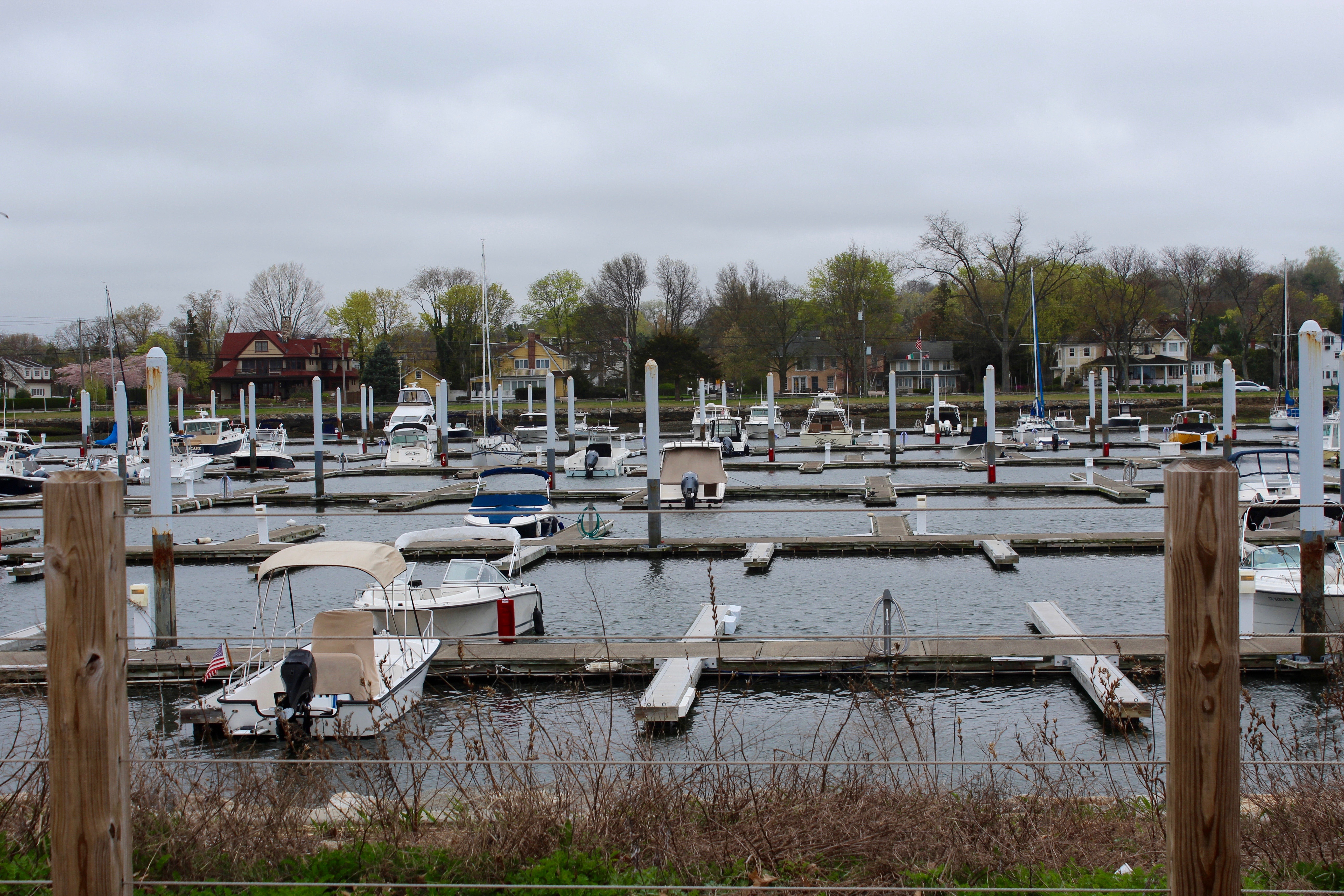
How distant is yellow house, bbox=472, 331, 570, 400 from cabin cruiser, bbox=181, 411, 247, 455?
4524 cm

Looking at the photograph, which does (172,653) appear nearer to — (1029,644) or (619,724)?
(619,724)

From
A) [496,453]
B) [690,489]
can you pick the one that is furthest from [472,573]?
[496,453]

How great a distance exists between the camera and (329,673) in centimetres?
1095

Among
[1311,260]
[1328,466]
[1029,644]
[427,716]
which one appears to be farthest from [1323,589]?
[1311,260]

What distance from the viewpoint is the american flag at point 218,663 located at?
12109 millimetres

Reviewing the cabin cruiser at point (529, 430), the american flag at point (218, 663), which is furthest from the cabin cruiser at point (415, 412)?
the american flag at point (218, 663)

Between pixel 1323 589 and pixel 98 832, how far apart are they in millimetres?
14183

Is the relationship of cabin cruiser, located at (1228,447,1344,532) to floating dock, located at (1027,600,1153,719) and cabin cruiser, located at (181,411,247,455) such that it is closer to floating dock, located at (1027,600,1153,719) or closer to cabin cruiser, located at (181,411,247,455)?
floating dock, located at (1027,600,1153,719)

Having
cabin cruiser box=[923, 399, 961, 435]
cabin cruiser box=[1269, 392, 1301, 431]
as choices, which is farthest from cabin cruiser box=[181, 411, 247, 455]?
cabin cruiser box=[1269, 392, 1301, 431]

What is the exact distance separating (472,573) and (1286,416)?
6826cm

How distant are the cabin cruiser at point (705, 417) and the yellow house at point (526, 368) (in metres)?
38.3

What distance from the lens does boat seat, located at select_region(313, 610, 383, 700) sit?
10.9 meters

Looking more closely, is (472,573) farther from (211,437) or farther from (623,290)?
(623,290)

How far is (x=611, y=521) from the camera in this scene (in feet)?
90.2
